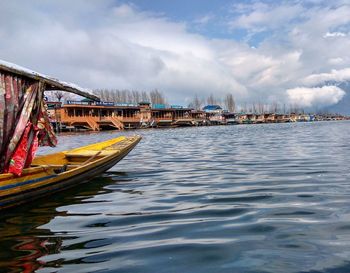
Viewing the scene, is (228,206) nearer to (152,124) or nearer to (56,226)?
(56,226)

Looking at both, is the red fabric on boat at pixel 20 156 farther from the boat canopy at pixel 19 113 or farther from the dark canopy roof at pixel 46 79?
the dark canopy roof at pixel 46 79

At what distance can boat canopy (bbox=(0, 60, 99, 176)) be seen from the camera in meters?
7.18

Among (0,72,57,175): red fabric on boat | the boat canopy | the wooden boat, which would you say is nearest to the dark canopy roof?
the boat canopy

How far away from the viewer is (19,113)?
754cm

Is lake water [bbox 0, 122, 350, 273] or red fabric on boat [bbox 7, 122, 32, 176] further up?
red fabric on boat [bbox 7, 122, 32, 176]

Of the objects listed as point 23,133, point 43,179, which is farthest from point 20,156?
point 43,179

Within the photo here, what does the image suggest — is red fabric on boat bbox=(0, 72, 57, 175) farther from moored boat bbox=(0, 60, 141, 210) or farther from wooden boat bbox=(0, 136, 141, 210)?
wooden boat bbox=(0, 136, 141, 210)

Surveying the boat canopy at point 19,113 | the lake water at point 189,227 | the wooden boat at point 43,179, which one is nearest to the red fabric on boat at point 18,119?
the boat canopy at point 19,113

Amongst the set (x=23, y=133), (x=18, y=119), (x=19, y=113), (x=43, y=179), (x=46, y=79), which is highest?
(x=46, y=79)

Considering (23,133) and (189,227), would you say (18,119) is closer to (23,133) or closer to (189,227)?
(23,133)

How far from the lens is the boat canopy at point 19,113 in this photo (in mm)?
7180

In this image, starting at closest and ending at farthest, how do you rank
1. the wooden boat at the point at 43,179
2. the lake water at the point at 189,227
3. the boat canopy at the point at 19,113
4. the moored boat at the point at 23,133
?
the lake water at the point at 189,227
the wooden boat at the point at 43,179
the moored boat at the point at 23,133
the boat canopy at the point at 19,113

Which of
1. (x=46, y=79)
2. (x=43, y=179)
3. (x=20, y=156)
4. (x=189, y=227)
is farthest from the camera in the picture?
(x=46, y=79)

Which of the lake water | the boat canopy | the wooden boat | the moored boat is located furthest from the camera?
the boat canopy
